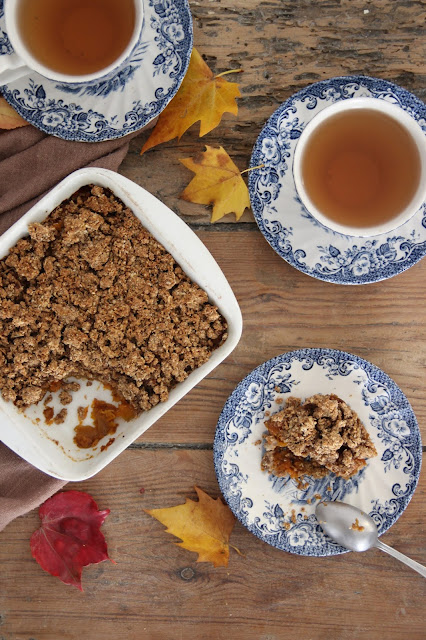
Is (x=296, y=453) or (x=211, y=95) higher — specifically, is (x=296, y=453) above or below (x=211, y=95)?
below

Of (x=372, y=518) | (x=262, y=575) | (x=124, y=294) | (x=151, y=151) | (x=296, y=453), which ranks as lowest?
(x=262, y=575)

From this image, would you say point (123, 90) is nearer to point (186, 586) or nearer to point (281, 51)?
point (281, 51)

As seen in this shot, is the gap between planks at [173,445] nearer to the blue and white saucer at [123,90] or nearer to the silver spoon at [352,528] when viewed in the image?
the silver spoon at [352,528]

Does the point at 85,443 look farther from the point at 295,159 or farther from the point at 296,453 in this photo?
the point at 295,159

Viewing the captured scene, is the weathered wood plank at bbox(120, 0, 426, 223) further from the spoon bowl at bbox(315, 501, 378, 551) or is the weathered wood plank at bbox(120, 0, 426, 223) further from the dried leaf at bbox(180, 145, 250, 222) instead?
the spoon bowl at bbox(315, 501, 378, 551)

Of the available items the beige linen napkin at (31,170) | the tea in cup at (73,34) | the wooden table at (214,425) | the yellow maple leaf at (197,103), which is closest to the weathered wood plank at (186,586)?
the wooden table at (214,425)

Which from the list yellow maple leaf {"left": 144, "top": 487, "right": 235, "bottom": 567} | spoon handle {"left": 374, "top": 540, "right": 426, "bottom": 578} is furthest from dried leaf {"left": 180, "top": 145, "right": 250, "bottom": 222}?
spoon handle {"left": 374, "top": 540, "right": 426, "bottom": 578}

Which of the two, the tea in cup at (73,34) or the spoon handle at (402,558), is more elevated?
the tea in cup at (73,34)

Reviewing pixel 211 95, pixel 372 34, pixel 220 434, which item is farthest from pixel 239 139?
pixel 220 434
